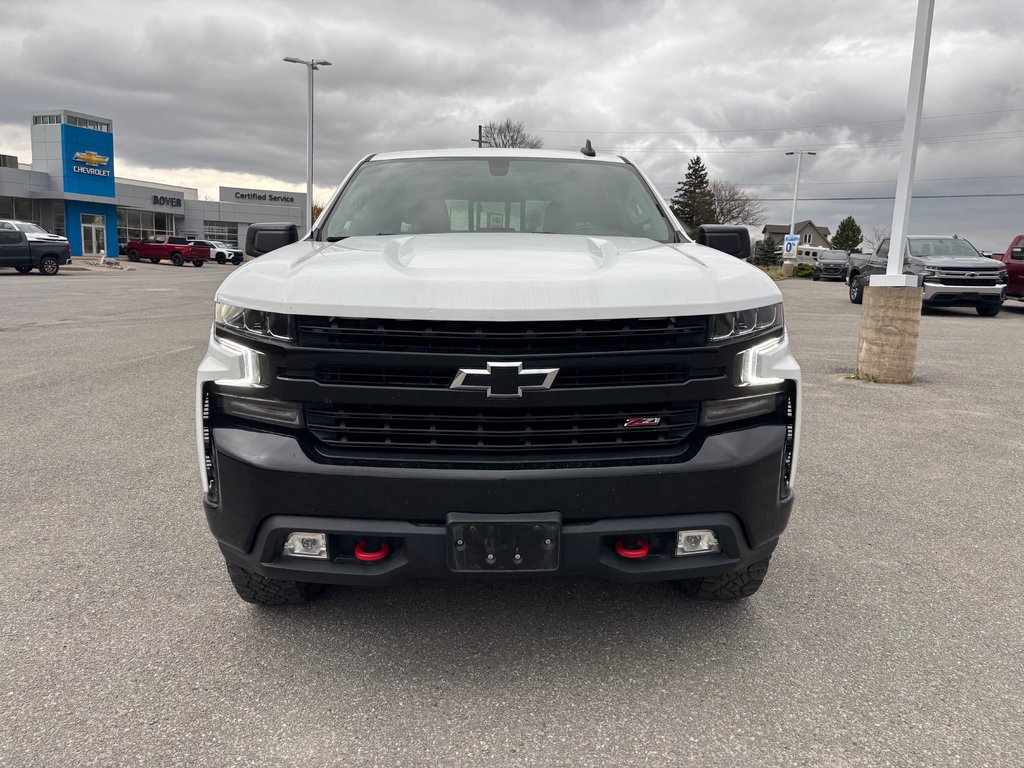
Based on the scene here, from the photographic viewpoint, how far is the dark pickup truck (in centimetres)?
2458

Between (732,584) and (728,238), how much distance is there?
64.8 inches

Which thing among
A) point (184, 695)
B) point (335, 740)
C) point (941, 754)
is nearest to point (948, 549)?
point (941, 754)

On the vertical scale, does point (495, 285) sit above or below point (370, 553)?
above

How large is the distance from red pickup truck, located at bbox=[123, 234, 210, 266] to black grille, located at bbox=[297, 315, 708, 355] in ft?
159

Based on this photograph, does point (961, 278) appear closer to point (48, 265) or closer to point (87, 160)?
point (48, 265)

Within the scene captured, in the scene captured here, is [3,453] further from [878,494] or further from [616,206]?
[878,494]

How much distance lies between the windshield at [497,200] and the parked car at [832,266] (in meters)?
36.3

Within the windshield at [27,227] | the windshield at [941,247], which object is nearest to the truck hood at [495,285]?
the windshield at [941,247]

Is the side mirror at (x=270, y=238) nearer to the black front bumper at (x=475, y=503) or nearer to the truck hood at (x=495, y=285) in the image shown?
the truck hood at (x=495, y=285)

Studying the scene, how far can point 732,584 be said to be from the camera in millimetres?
2861

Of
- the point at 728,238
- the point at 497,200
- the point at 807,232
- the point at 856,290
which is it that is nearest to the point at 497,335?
the point at 497,200

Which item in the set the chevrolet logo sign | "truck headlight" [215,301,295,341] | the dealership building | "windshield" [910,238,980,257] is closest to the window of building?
the dealership building

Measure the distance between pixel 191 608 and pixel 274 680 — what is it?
677 mm

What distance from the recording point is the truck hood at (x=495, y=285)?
87.0 inches
